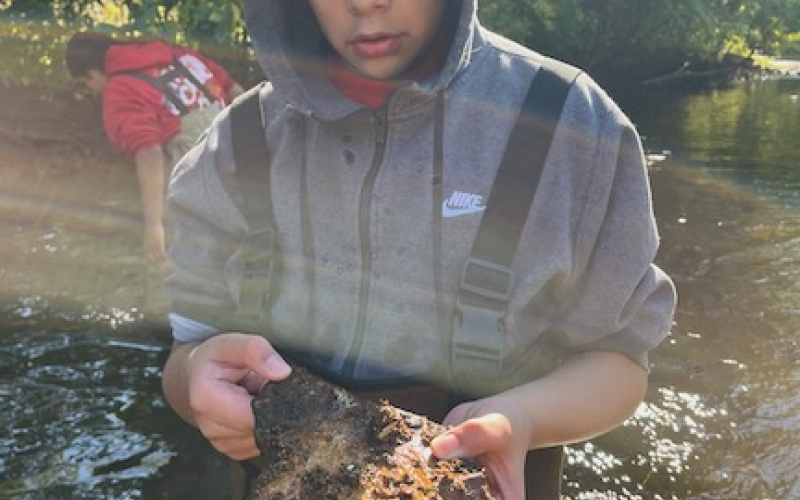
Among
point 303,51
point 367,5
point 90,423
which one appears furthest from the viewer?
Result: point 90,423

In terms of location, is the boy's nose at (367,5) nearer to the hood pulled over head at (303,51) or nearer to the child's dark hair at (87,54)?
the hood pulled over head at (303,51)

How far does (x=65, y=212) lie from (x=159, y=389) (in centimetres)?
411

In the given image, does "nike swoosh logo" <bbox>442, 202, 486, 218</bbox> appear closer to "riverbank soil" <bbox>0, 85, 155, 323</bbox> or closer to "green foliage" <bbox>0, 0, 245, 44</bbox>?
"riverbank soil" <bbox>0, 85, 155, 323</bbox>

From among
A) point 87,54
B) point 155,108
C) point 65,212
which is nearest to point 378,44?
point 155,108

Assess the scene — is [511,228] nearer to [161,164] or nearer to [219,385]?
[219,385]

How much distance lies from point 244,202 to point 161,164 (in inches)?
162

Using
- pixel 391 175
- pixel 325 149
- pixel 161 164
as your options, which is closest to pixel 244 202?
pixel 325 149

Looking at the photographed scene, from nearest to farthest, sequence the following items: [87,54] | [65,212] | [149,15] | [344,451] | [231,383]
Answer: [344,451], [231,383], [87,54], [65,212], [149,15]

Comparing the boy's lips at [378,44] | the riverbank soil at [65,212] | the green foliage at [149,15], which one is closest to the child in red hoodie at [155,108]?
the riverbank soil at [65,212]

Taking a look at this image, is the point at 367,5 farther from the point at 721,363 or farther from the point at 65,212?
the point at 65,212

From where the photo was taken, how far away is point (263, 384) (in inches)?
59.0

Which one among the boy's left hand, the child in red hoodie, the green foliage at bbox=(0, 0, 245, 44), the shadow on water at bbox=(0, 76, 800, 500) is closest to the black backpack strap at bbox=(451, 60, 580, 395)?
the boy's left hand

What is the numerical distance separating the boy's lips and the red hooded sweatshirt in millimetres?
4115

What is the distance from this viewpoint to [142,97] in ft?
18.4
